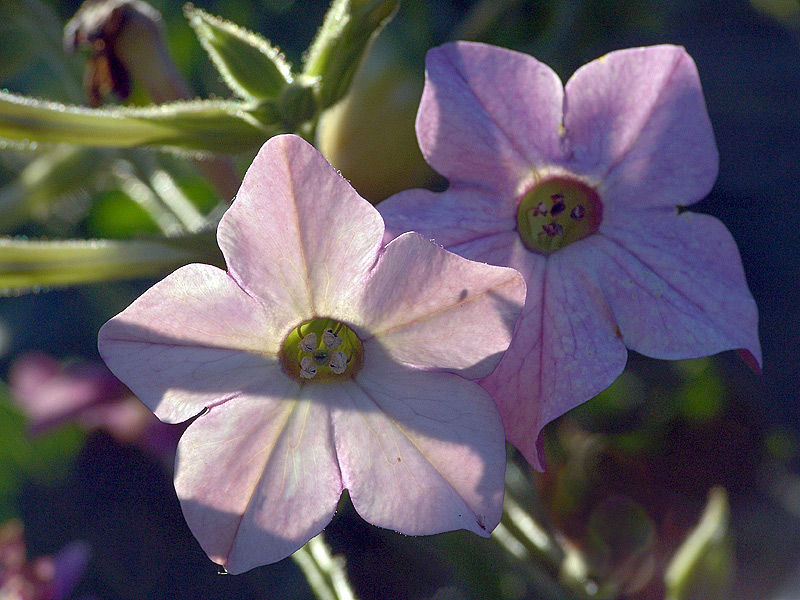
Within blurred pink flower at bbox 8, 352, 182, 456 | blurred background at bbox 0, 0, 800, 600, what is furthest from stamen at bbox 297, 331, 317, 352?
blurred pink flower at bbox 8, 352, 182, 456

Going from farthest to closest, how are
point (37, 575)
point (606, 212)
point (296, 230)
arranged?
point (37, 575), point (606, 212), point (296, 230)

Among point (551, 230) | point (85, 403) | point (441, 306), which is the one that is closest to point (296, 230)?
point (441, 306)

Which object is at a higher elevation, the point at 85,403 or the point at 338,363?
the point at 338,363

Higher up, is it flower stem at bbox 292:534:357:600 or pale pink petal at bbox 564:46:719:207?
pale pink petal at bbox 564:46:719:207

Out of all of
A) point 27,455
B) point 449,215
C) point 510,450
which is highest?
point 449,215

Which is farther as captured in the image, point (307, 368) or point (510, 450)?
point (510, 450)

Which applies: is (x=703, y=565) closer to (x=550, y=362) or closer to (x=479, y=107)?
(x=550, y=362)

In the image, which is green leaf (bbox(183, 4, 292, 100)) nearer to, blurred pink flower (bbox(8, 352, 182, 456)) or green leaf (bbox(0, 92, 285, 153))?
green leaf (bbox(0, 92, 285, 153))
